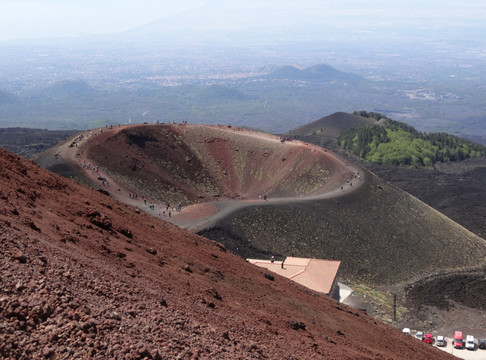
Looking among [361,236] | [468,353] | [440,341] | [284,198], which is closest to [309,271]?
[440,341]

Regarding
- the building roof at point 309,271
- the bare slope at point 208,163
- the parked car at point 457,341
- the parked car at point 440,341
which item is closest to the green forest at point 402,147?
the bare slope at point 208,163

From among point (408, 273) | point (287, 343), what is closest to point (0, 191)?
point (287, 343)

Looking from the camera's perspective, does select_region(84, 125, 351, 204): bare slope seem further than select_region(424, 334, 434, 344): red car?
Yes

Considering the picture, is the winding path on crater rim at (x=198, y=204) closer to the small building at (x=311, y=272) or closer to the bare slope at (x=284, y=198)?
the bare slope at (x=284, y=198)

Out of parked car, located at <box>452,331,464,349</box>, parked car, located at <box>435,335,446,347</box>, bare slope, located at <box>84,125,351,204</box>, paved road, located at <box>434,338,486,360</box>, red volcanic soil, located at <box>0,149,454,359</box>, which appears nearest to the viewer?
red volcanic soil, located at <box>0,149,454,359</box>

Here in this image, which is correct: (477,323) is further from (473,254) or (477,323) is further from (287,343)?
(287,343)

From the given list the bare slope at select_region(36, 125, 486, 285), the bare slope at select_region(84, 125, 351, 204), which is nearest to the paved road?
the bare slope at select_region(36, 125, 486, 285)

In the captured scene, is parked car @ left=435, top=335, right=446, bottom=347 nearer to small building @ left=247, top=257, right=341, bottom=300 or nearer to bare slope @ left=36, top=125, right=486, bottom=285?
small building @ left=247, top=257, right=341, bottom=300

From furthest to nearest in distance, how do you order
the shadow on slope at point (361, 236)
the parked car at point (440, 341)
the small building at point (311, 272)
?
the shadow on slope at point (361, 236), the small building at point (311, 272), the parked car at point (440, 341)
